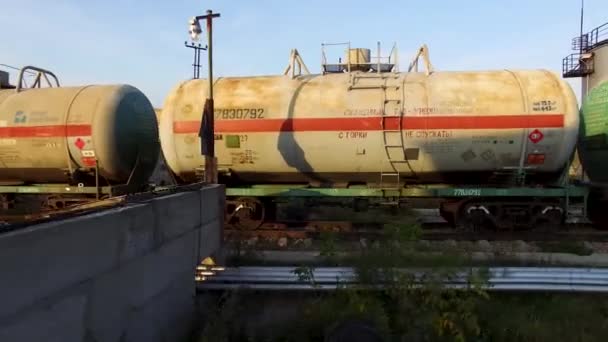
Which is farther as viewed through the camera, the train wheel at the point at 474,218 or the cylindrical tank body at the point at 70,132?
the cylindrical tank body at the point at 70,132

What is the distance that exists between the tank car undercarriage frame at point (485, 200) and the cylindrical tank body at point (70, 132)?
98.6 inches

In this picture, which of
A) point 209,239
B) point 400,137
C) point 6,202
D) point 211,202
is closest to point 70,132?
point 6,202

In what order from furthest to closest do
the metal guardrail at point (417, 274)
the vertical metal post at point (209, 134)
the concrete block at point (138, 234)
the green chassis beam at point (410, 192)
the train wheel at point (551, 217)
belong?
the train wheel at point (551, 217) < the green chassis beam at point (410, 192) < the vertical metal post at point (209, 134) < the metal guardrail at point (417, 274) < the concrete block at point (138, 234)

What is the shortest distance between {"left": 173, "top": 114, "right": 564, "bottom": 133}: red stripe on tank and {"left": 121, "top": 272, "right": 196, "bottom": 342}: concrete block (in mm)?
5020

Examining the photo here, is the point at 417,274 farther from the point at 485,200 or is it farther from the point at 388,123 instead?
the point at 485,200

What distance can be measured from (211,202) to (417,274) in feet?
8.90

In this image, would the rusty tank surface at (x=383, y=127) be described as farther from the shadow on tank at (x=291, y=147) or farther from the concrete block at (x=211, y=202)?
the concrete block at (x=211, y=202)

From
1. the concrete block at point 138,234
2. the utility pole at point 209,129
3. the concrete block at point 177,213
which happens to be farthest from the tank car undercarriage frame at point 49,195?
the concrete block at point 138,234

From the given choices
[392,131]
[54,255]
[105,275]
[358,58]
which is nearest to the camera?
[54,255]

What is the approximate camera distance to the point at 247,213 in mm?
10148

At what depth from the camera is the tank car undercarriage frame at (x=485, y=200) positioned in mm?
9297

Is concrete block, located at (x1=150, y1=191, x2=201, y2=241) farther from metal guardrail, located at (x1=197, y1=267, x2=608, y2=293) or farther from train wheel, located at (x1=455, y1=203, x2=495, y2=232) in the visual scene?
train wheel, located at (x1=455, y1=203, x2=495, y2=232)

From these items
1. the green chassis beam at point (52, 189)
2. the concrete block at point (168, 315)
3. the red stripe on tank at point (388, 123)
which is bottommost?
the concrete block at point (168, 315)

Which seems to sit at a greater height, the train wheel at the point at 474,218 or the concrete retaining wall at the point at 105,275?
the concrete retaining wall at the point at 105,275
